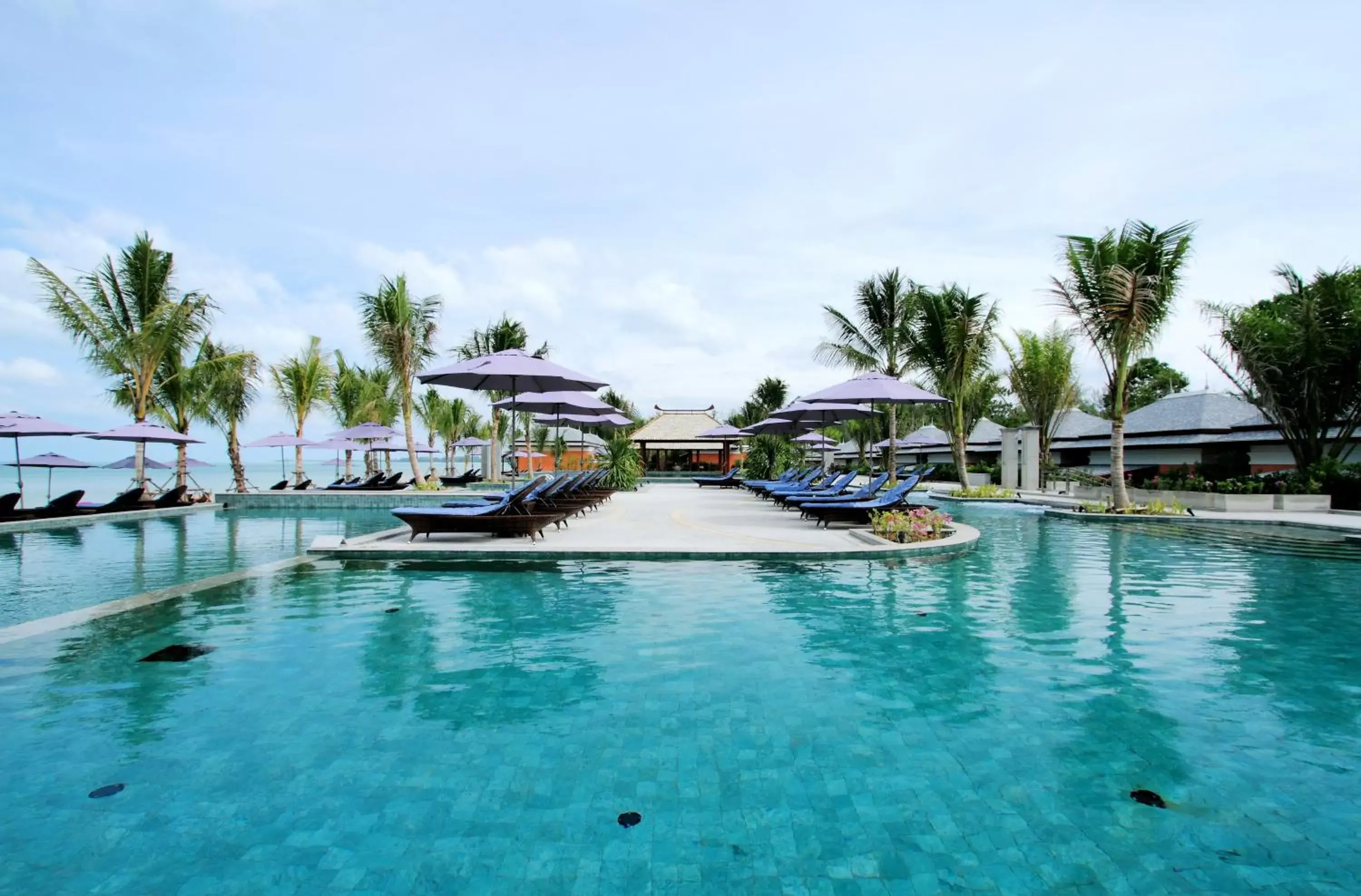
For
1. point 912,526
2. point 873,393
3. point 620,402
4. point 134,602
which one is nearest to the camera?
point 134,602

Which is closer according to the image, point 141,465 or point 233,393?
point 141,465

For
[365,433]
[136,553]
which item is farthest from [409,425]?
[136,553]

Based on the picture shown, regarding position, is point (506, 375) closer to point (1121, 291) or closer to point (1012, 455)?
point (1121, 291)

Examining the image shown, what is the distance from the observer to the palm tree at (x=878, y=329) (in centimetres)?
2002

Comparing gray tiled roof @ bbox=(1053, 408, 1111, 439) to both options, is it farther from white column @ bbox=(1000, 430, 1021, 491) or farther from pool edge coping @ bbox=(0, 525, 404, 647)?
pool edge coping @ bbox=(0, 525, 404, 647)

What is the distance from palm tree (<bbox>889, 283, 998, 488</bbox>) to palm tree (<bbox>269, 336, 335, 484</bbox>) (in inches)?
801

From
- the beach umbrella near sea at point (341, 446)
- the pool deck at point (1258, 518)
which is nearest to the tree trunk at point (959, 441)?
the pool deck at point (1258, 518)

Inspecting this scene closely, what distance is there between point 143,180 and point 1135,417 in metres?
30.5

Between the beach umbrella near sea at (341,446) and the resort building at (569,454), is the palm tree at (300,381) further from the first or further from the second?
the resort building at (569,454)

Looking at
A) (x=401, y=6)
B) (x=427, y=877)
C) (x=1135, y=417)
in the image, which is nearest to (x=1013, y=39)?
(x=401, y=6)

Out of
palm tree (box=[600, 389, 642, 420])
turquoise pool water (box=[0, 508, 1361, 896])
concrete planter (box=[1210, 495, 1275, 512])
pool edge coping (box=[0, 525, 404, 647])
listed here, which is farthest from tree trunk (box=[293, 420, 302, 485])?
concrete planter (box=[1210, 495, 1275, 512])

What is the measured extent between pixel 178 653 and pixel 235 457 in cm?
1965

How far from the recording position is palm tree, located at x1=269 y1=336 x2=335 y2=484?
80.6 feet

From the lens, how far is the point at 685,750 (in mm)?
3246
